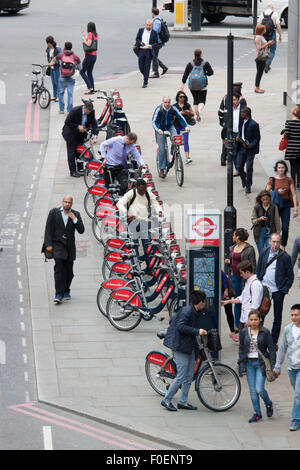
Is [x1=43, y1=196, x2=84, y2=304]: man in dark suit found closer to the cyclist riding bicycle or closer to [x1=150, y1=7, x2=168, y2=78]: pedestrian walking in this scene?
the cyclist riding bicycle

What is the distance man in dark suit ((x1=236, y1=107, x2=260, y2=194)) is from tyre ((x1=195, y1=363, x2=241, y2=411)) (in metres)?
8.26

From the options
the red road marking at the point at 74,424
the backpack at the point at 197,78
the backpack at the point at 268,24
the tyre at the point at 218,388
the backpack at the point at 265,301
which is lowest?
the red road marking at the point at 74,424

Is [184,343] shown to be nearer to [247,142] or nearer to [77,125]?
[247,142]

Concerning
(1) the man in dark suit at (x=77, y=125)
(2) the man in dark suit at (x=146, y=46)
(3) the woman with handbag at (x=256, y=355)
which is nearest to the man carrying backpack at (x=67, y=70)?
(2) the man in dark suit at (x=146, y=46)

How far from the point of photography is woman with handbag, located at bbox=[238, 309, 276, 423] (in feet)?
43.2

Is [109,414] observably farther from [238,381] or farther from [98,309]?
[98,309]

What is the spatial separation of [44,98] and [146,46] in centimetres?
335

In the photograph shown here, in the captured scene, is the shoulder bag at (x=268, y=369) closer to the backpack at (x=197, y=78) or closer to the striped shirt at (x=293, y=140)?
the striped shirt at (x=293, y=140)

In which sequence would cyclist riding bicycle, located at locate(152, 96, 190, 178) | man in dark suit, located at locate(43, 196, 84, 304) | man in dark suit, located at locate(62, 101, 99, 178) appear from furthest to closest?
man in dark suit, located at locate(62, 101, 99, 178) → cyclist riding bicycle, located at locate(152, 96, 190, 178) → man in dark suit, located at locate(43, 196, 84, 304)

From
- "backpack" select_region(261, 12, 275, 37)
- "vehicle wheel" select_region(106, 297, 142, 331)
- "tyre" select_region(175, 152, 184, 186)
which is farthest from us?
"backpack" select_region(261, 12, 275, 37)

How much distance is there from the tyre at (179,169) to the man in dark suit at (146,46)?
341 inches

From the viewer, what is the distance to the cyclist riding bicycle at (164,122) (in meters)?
22.6

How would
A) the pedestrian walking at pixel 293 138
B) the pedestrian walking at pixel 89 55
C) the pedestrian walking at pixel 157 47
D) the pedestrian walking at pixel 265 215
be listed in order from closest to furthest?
the pedestrian walking at pixel 265 215
the pedestrian walking at pixel 293 138
the pedestrian walking at pixel 89 55
the pedestrian walking at pixel 157 47

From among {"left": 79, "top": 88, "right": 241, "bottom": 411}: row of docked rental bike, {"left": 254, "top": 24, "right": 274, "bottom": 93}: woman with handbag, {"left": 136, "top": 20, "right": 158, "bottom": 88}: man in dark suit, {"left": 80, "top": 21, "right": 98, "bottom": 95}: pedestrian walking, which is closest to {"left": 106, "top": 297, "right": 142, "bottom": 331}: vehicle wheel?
{"left": 79, "top": 88, "right": 241, "bottom": 411}: row of docked rental bike
